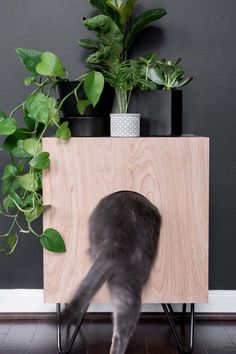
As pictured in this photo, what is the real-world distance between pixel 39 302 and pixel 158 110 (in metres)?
1.10

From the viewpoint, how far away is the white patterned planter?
1985 millimetres

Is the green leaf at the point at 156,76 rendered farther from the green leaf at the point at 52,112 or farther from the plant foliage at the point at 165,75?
the green leaf at the point at 52,112

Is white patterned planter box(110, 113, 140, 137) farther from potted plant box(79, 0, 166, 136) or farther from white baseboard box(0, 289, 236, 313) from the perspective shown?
white baseboard box(0, 289, 236, 313)

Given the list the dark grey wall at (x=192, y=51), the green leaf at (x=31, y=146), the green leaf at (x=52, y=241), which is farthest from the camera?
the dark grey wall at (x=192, y=51)

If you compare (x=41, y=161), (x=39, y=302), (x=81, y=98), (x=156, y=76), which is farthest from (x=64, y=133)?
(x=39, y=302)

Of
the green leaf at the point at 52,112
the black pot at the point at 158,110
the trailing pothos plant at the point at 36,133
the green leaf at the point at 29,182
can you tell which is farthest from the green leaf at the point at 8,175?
the black pot at the point at 158,110

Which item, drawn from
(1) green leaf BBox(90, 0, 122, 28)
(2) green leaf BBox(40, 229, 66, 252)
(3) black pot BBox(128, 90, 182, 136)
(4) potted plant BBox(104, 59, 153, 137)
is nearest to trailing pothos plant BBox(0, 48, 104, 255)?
(2) green leaf BBox(40, 229, 66, 252)

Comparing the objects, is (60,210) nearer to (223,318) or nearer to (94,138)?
(94,138)

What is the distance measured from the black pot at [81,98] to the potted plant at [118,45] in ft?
0.14

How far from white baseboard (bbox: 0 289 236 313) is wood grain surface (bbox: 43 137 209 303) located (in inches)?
25.7

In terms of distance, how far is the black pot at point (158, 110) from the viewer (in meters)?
2.00

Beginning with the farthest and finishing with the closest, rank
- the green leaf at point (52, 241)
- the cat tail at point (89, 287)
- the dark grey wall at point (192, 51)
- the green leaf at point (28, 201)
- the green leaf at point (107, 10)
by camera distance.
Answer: the dark grey wall at point (192, 51), the green leaf at point (107, 10), the green leaf at point (28, 201), the green leaf at point (52, 241), the cat tail at point (89, 287)

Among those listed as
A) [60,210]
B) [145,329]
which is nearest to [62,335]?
[145,329]

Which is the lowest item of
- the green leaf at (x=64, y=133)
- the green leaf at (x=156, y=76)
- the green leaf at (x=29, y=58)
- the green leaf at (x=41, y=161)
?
the green leaf at (x=41, y=161)
